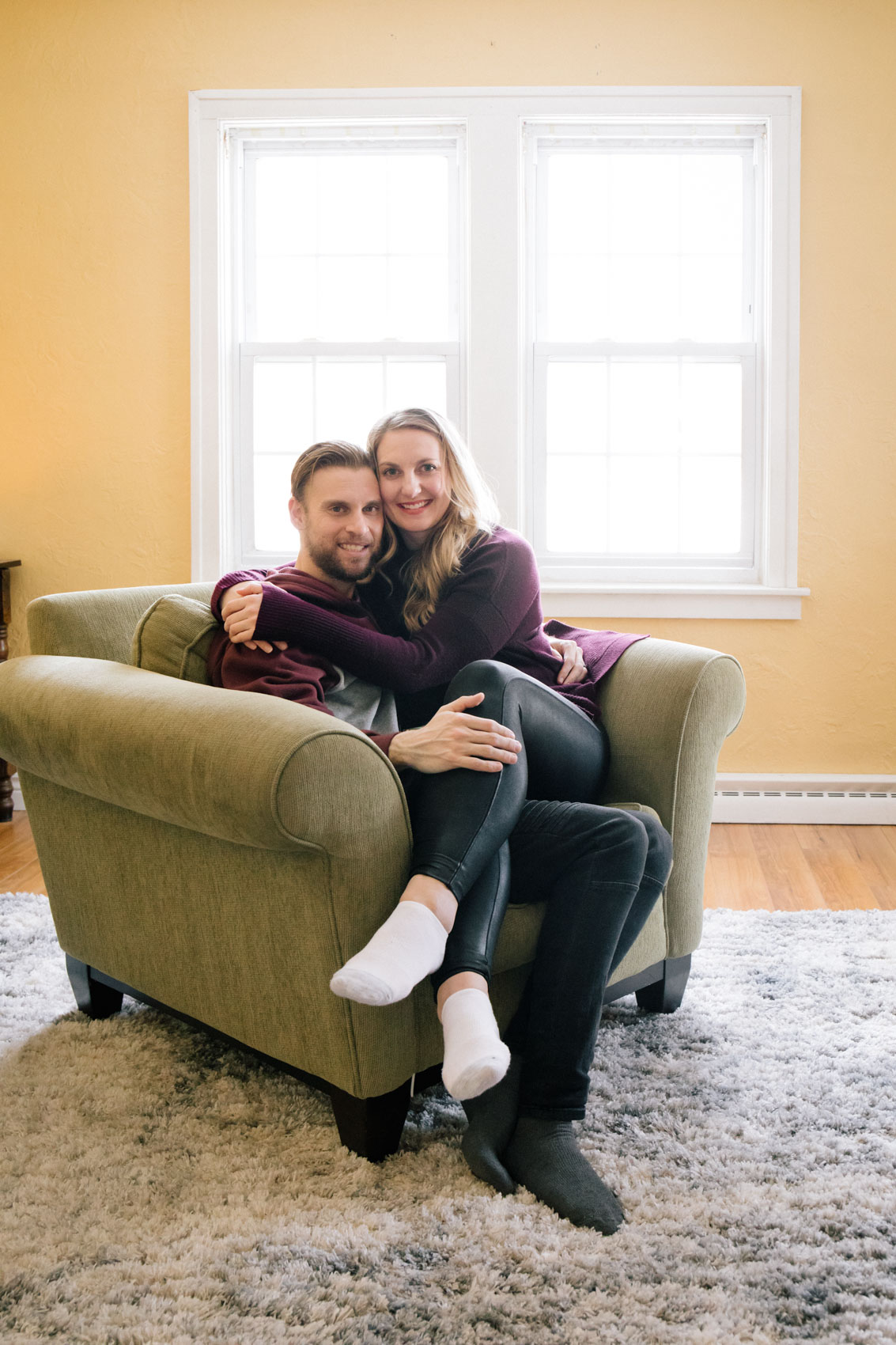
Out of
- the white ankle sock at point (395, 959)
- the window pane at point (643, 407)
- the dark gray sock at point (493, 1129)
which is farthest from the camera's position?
the window pane at point (643, 407)

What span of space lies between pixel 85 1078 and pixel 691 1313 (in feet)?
3.47

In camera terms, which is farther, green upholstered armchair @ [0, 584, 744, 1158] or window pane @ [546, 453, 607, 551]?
window pane @ [546, 453, 607, 551]

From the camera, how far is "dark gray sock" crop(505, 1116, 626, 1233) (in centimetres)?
137

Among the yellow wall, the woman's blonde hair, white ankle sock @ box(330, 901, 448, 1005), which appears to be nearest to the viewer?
white ankle sock @ box(330, 901, 448, 1005)

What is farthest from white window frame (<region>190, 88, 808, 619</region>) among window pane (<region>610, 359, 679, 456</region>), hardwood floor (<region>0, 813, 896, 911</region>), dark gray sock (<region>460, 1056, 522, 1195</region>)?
dark gray sock (<region>460, 1056, 522, 1195</region>)

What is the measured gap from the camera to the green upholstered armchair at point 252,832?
142 cm

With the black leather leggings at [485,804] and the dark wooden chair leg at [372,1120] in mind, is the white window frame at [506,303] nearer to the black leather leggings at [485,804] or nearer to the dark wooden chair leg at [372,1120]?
the black leather leggings at [485,804]

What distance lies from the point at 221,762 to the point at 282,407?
251 cm

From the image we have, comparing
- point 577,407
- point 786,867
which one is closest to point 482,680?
point 786,867

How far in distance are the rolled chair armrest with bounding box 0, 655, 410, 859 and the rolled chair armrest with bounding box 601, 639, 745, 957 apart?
603mm

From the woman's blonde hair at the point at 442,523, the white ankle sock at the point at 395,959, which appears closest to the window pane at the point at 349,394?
the woman's blonde hair at the point at 442,523

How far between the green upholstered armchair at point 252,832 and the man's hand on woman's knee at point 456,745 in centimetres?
12

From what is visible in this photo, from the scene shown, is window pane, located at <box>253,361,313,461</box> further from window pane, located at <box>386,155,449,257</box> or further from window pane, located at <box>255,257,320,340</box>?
window pane, located at <box>386,155,449,257</box>

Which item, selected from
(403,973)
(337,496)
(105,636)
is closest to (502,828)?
(403,973)
